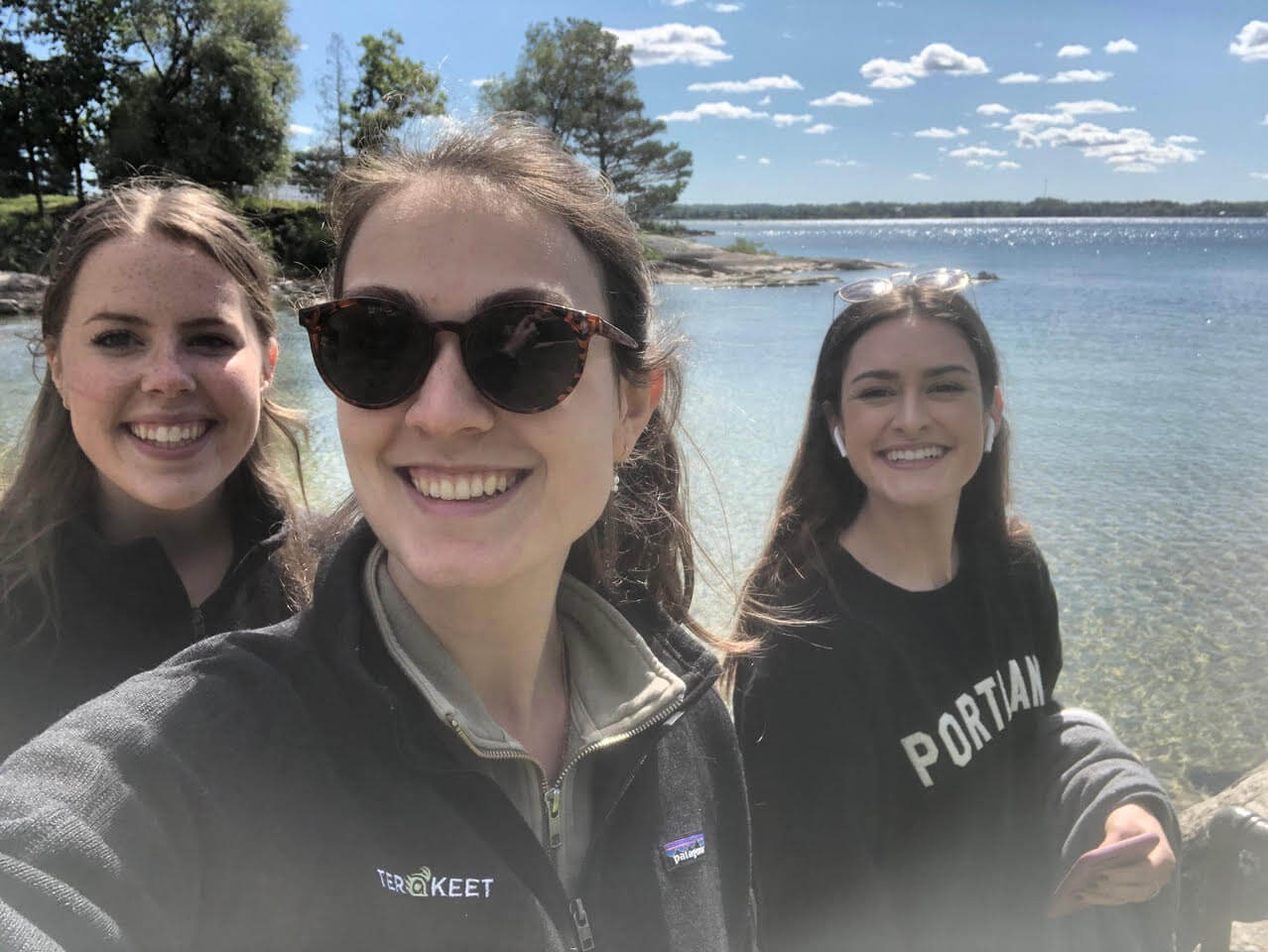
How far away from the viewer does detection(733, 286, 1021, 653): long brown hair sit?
3.06 metres

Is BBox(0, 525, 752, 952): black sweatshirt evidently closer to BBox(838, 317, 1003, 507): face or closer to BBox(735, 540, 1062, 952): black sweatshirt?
BBox(735, 540, 1062, 952): black sweatshirt

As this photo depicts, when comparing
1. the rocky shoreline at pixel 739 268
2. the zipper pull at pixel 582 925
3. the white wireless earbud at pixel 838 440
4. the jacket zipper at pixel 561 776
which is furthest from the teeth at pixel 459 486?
the rocky shoreline at pixel 739 268

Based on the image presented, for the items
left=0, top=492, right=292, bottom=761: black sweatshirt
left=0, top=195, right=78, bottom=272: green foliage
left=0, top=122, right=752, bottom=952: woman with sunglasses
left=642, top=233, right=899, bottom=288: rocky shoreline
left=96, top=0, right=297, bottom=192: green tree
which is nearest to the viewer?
left=0, top=122, right=752, bottom=952: woman with sunglasses

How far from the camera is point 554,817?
152cm

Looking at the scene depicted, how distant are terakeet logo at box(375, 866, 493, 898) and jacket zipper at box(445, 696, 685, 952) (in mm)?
170

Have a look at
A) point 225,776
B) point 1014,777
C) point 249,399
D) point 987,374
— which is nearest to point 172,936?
point 225,776

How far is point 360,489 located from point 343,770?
42 centimetres

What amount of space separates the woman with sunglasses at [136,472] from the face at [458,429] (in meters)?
1.26

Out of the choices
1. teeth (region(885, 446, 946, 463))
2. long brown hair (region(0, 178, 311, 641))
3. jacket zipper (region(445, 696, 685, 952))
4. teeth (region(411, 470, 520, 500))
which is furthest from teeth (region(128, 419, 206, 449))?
teeth (region(885, 446, 946, 463))

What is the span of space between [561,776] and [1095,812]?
1.86 meters

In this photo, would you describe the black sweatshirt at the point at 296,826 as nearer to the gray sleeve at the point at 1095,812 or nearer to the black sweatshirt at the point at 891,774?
the black sweatshirt at the point at 891,774

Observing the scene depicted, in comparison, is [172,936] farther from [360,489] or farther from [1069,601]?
[1069,601]

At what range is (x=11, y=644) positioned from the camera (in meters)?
2.31

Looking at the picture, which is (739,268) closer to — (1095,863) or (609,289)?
(1095,863)
